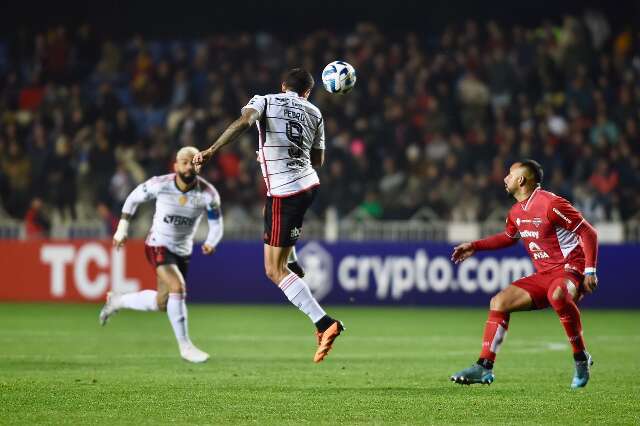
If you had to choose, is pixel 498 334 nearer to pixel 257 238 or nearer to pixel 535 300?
pixel 535 300

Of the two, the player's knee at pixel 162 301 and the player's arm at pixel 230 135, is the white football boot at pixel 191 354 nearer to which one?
the player's knee at pixel 162 301

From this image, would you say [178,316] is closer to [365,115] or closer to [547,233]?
[547,233]

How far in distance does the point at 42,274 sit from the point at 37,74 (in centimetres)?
586

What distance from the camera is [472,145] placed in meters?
21.4

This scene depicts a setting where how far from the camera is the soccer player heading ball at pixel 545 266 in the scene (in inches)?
348

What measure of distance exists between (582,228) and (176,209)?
4.83 m

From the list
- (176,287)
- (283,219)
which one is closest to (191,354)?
(176,287)

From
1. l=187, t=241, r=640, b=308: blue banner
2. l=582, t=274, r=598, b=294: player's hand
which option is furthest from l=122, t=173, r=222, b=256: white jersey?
l=187, t=241, r=640, b=308: blue banner

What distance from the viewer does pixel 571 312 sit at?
891 cm

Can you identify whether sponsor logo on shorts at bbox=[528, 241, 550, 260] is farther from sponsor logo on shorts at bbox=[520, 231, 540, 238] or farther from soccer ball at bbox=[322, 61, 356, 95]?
soccer ball at bbox=[322, 61, 356, 95]

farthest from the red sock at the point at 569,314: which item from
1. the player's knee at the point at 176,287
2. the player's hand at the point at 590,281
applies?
the player's knee at the point at 176,287

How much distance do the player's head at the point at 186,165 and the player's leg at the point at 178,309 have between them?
35.7 inches

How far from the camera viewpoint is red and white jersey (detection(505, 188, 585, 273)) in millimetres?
8977

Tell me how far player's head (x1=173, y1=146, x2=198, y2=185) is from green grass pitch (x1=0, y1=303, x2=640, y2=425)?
1.83m
